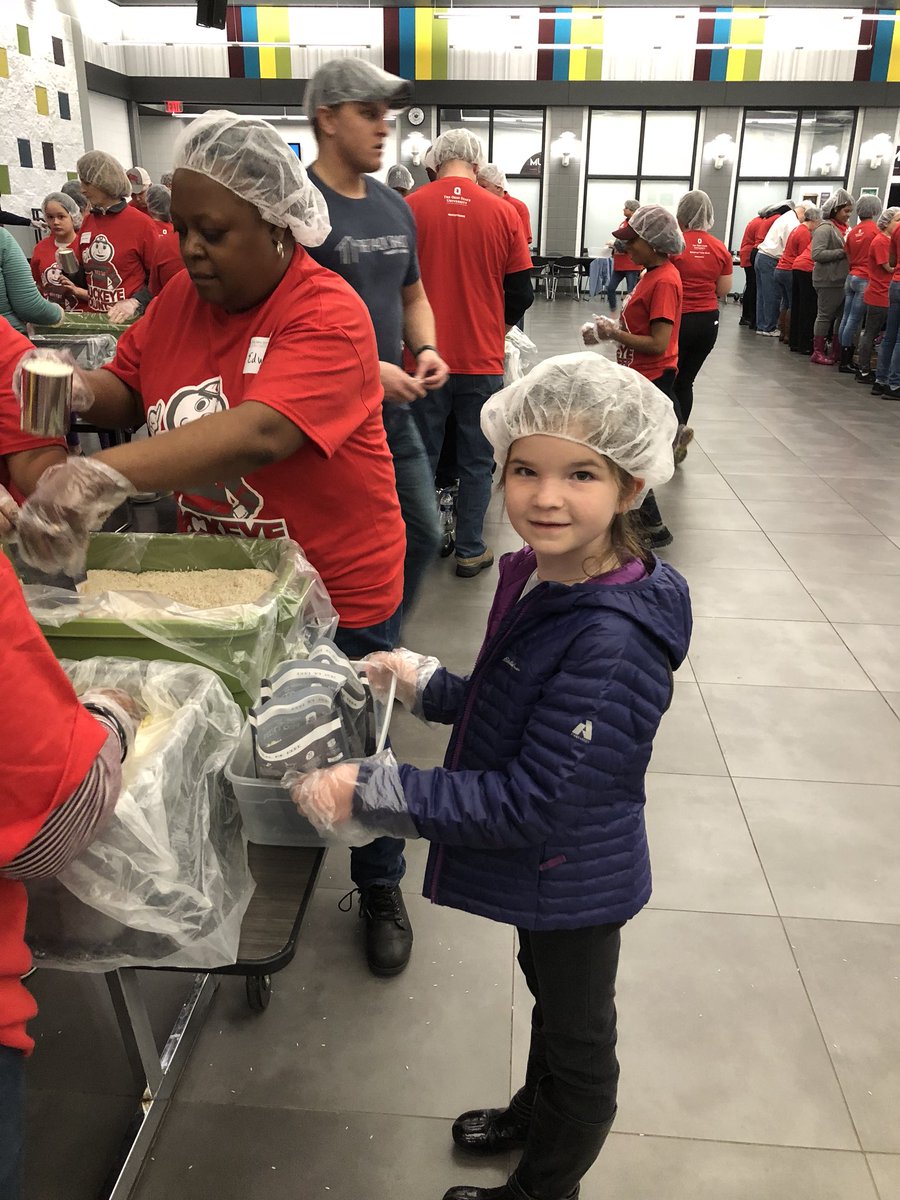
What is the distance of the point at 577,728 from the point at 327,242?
68.0 inches

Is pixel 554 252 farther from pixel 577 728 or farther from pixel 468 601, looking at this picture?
pixel 577 728

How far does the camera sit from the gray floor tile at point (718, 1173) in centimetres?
156

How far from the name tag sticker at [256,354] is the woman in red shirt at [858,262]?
850 centimetres

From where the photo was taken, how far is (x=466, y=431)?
3.91 metres

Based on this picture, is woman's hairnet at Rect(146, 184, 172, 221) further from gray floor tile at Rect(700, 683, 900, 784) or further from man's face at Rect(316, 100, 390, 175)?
gray floor tile at Rect(700, 683, 900, 784)

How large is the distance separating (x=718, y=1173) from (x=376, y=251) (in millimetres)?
2186

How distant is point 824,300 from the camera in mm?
9781

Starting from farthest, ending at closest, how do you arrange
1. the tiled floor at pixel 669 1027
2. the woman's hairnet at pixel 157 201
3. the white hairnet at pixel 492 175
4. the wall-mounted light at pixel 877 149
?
the wall-mounted light at pixel 877 149 → the woman's hairnet at pixel 157 201 → the white hairnet at pixel 492 175 → the tiled floor at pixel 669 1027

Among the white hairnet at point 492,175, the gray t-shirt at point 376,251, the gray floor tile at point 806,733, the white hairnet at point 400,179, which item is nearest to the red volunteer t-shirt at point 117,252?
the white hairnet at point 492,175

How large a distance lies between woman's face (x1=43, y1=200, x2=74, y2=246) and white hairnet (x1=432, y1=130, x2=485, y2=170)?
2.81m

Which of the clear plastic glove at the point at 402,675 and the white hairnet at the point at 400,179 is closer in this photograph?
the clear plastic glove at the point at 402,675

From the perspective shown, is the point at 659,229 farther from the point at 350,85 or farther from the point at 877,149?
the point at 877,149

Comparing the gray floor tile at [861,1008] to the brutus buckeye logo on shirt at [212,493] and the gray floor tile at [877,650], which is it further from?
the brutus buckeye logo on shirt at [212,493]

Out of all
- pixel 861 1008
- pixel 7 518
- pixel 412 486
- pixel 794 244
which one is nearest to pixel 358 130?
pixel 412 486
